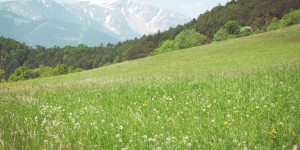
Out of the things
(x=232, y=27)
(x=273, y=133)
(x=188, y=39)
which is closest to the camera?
(x=273, y=133)

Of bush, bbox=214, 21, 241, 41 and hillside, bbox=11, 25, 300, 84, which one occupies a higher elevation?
bush, bbox=214, 21, 241, 41

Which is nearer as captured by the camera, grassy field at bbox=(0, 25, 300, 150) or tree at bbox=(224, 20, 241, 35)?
grassy field at bbox=(0, 25, 300, 150)

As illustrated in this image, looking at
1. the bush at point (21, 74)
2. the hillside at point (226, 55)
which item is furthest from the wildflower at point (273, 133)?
the bush at point (21, 74)

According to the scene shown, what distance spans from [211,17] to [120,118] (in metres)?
158

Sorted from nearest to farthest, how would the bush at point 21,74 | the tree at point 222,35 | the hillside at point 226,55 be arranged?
1. the hillside at point 226,55
2. the tree at point 222,35
3. the bush at point 21,74

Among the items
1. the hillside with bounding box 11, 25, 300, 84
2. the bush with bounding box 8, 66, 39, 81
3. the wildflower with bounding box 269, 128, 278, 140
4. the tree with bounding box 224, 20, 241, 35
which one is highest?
the tree with bounding box 224, 20, 241, 35

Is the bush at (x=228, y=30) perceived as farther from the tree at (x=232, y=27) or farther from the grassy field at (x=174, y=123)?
the grassy field at (x=174, y=123)

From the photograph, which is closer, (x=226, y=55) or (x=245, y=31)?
(x=226, y=55)

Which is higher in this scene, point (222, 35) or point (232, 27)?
point (232, 27)

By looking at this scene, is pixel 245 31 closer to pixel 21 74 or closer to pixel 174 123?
pixel 174 123

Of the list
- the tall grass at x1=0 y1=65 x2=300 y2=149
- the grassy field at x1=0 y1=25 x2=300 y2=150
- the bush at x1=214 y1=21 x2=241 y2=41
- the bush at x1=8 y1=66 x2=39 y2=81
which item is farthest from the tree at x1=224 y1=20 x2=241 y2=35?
the tall grass at x1=0 y1=65 x2=300 y2=149

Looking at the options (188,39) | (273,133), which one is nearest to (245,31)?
(188,39)

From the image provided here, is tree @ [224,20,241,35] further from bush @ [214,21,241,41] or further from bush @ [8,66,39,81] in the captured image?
bush @ [8,66,39,81]

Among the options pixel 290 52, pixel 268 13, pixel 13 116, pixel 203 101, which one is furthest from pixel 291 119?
pixel 268 13
